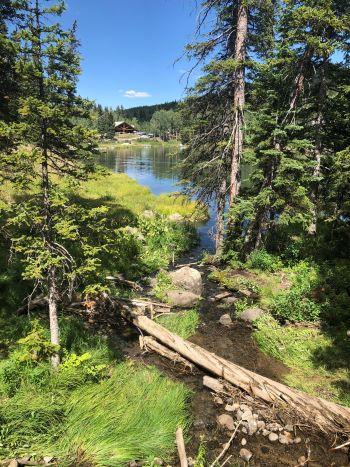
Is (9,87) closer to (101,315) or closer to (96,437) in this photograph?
(101,315)

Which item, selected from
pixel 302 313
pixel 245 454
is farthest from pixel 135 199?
pixel 245 454

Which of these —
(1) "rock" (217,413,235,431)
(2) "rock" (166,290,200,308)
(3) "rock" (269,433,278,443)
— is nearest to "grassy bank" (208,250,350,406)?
(2) "rock" (166,290,200,308)

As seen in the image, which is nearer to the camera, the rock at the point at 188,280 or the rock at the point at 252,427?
the rock at the point at 252,427

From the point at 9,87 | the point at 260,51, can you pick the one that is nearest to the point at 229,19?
the point at 260,51

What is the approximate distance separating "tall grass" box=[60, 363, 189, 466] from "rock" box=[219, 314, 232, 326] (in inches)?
157

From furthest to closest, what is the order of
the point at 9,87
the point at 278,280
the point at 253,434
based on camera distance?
the point at 278,280 → the point at 9,87 → the point at 253,434

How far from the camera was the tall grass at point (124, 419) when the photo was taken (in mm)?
6281

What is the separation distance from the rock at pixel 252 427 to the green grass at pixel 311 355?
73.4 inches

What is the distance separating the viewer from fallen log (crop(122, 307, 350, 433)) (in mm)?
7176

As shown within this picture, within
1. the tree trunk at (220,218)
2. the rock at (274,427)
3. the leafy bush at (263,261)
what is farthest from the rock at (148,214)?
the rock at (274,427)

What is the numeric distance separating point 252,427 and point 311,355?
353 cm

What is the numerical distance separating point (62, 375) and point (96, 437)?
1646mm

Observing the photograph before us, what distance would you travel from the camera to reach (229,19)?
644 inches

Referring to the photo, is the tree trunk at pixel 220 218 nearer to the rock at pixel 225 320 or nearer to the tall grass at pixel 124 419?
the rock at pixel 225 320
